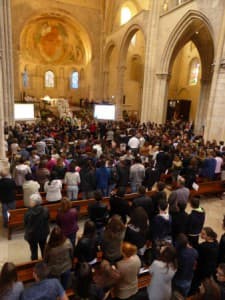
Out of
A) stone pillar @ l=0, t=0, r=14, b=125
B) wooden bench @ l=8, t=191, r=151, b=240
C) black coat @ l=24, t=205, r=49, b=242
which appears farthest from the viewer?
stone pillar @ l=0, t=0, r=14, b=125

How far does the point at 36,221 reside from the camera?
3.48m

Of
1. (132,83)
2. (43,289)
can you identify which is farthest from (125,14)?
(43,289)

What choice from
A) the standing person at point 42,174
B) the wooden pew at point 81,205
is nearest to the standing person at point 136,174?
the wooden pew at point 81,205

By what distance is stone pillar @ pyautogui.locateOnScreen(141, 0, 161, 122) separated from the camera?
15.8 meters

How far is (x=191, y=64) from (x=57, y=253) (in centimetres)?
2584

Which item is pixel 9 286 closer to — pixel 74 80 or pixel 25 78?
pixel 25 78

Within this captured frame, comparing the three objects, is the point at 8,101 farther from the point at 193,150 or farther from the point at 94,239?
the point at 94,239

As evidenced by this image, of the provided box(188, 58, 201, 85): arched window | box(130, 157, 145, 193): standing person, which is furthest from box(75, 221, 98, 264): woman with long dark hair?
box(188, 58, 201, 85): arched window

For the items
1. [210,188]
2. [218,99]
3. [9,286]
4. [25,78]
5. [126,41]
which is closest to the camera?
[9,286]

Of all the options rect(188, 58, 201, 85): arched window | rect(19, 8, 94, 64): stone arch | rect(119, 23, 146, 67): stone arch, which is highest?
rect(19, 8, 94, 64): stone arch

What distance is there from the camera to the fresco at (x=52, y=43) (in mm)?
28062

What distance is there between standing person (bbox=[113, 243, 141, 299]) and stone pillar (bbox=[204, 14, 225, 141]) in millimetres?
10056

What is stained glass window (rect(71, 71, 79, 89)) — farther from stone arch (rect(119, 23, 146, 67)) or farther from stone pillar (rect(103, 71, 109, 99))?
stone arch (rect(119, 23, 146, 67))

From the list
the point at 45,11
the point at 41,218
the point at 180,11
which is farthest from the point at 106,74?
the point at 41,218
